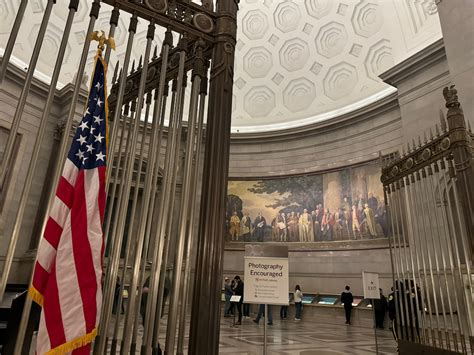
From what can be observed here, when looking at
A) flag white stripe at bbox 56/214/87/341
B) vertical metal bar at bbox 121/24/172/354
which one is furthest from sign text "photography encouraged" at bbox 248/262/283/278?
flag white stripe at bbox 56/214/87/341

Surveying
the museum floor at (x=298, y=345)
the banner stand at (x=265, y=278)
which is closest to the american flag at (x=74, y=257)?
the banner stand at (x=265, y=278)

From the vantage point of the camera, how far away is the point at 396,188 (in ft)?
22.0

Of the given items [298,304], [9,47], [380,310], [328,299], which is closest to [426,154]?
[9,47]

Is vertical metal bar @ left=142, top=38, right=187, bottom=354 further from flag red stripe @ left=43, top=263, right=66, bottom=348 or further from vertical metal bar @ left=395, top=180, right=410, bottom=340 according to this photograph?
vertical metal bar @ left=395, top=180, right=410, bottom=340

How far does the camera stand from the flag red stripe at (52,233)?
250 centimetres

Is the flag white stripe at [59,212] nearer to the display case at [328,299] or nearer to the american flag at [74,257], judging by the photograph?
the american flag at [74,257]

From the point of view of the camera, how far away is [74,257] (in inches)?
97.9

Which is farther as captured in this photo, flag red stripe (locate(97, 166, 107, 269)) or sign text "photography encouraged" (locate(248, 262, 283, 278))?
sign text "photography encouraged" (locate(248, 262, 283, 278))

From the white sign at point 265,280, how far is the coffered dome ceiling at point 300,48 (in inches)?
532

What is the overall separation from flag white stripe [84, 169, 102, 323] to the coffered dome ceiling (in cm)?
1465

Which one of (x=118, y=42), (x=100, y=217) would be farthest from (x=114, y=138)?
(x=118, y=42)

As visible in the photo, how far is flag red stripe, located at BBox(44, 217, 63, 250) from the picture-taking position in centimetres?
250

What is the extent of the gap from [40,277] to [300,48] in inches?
811

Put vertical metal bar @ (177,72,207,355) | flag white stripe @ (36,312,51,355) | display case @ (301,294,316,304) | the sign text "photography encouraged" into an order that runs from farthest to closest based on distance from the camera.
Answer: display case @ (301,294,316,304) → the sign text "photography encouraged" → vertical metal bar @ (177,72,207,355) → flag white stripe @ (36,312,51,355)
